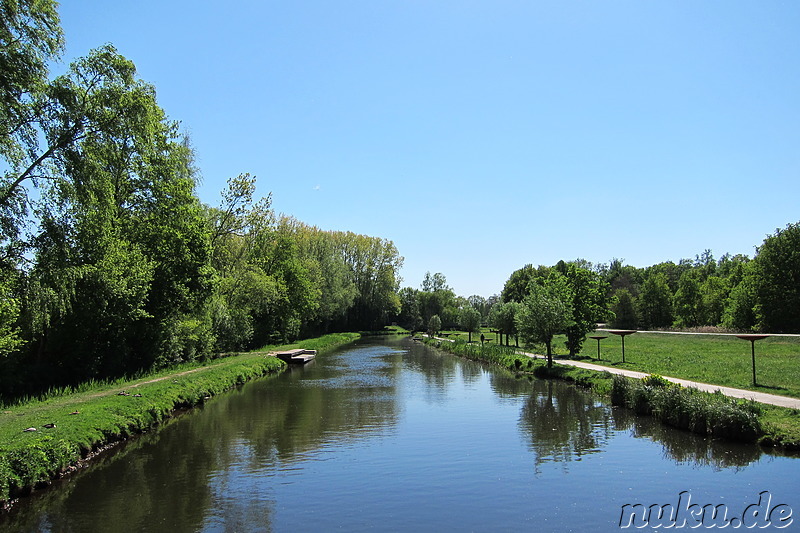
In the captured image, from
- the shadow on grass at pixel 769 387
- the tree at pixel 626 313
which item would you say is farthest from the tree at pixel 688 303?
the shadow on grass at pixel 769 387

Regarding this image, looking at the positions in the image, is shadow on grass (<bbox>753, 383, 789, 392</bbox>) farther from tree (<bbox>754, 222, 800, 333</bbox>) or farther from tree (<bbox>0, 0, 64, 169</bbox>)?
tree (<bbox>754, 222, 800, 333</bbox>)

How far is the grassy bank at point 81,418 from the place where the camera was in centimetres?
1082

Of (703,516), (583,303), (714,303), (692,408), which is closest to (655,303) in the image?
(714,303)

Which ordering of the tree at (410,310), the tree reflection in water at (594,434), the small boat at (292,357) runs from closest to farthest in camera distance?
1. the tree reflection in water at (594,434)
2. the small boat at (292,357)
3. the tree at (410,310)

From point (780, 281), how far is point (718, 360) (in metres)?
24.6

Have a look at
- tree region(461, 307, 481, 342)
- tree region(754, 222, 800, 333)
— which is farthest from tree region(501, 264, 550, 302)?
tree region(754, 222, 800, 333)

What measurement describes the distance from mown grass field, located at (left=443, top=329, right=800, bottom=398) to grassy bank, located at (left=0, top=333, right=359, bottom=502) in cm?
2140

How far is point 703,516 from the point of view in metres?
9.45

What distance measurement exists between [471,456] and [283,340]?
44.3 m

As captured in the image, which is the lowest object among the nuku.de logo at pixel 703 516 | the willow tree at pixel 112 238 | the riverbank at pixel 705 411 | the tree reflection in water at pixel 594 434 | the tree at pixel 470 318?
the tree reflection in water at pixel 594 434

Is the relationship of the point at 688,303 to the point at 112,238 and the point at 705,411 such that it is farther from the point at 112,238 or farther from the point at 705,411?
the point at 112,238

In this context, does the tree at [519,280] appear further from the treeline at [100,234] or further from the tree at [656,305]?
Answer: the treeline at [100,234]

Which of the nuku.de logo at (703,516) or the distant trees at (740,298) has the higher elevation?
the distant trees at (740,298)

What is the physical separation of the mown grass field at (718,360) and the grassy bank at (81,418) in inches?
842
